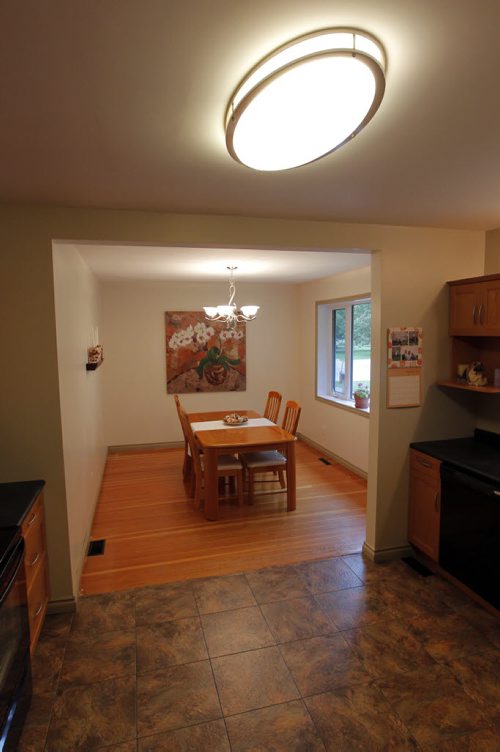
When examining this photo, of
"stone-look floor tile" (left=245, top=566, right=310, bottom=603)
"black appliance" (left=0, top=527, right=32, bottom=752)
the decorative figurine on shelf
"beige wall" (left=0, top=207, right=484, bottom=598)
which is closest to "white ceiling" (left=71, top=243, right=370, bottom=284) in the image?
"beige wall" (left=0, top=207, right=484, bottom=598)

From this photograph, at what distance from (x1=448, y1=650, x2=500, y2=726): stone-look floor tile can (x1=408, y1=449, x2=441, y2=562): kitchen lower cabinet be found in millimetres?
727

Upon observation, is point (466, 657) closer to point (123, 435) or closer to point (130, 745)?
point (130, 745)

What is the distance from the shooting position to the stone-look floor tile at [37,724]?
1.73 m

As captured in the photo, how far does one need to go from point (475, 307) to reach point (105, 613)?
3.07 m

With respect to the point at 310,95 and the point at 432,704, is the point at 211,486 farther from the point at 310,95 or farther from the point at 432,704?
the point at 310,95

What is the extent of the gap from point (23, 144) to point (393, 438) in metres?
2.74

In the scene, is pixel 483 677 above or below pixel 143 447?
below

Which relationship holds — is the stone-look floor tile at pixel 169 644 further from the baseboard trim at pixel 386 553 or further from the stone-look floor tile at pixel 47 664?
the baseboard trim at pixel 386 553

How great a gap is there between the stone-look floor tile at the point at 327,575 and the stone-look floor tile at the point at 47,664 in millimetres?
1521

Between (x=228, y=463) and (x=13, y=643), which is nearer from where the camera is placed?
(x=13, y=643)

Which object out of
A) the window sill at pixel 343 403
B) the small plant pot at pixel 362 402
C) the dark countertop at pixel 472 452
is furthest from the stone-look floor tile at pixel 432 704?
the small plant pot at pixel 362 402

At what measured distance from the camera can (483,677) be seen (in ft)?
6.77

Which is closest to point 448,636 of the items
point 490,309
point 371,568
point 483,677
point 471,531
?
point 483,677

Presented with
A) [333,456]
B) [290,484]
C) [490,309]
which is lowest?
[333,456]
